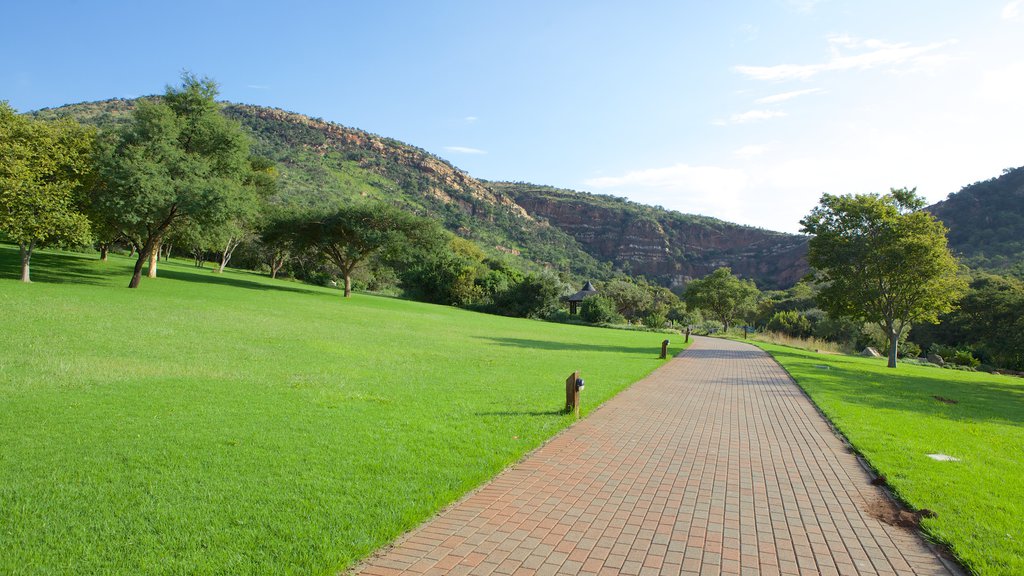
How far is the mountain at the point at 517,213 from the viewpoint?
89.1 metres

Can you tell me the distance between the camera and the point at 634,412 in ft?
32.4

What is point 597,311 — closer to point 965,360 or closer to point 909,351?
point 909,351

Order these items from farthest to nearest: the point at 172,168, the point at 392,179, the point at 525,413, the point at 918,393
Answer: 1. the point at 392,179
2. the point at 172,168
3. the point at 918,393
4. the point at 525,413

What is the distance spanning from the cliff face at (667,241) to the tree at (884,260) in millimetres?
94308

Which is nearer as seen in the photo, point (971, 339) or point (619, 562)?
point (619, 562)

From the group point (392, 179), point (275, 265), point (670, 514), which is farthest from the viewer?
point (392, 179)

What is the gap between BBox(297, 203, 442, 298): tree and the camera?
35.8 m

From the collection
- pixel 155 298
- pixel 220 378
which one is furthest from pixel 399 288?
pixel 220 378

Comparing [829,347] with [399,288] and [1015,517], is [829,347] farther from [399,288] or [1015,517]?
[399,288]

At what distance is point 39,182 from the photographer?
20766mm

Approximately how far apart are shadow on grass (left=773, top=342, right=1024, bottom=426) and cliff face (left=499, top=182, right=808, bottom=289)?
104486 millimetres

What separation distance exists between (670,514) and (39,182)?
26736 millimetres

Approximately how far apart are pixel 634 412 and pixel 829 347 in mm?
36435

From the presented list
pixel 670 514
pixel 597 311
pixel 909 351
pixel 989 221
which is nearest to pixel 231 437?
pixel 670 514
